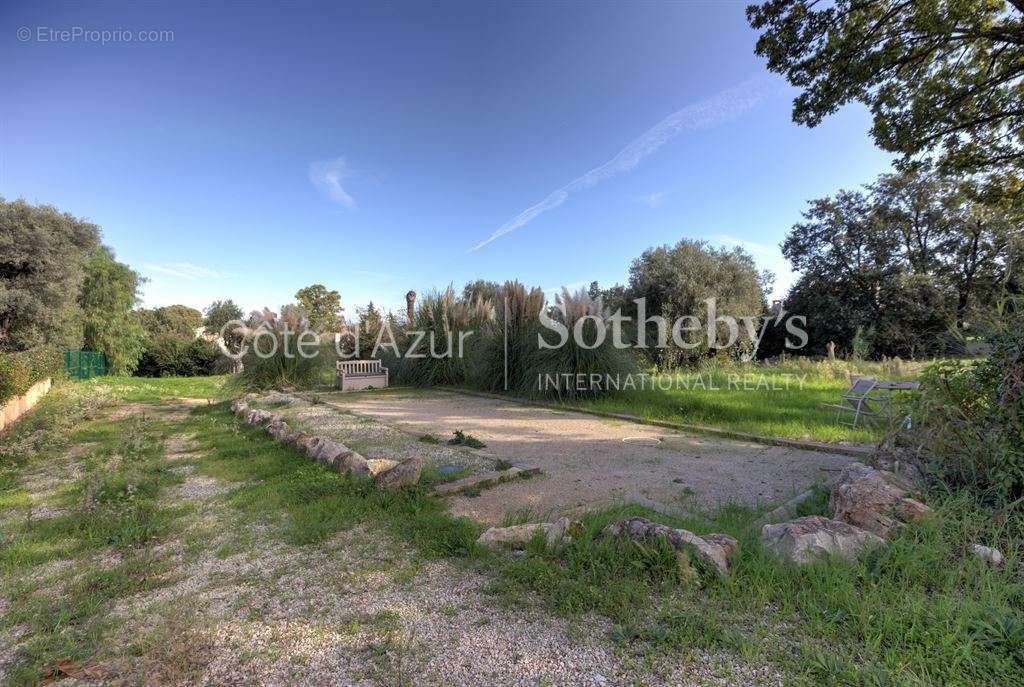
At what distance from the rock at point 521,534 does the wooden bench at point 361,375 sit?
795cm

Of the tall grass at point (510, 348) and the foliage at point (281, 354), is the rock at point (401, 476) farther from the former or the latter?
the foliage at point (281, 354)

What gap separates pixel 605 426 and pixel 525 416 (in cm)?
124

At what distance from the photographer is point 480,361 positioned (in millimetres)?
8516

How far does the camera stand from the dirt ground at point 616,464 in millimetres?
2887

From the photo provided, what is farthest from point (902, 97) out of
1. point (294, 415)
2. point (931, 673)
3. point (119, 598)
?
point (294, 415)

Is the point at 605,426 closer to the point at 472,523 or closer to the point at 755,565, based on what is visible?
the point at 472,523

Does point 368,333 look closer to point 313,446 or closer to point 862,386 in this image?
point 313,446

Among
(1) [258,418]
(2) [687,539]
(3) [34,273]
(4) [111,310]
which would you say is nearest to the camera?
(2) [687,539]

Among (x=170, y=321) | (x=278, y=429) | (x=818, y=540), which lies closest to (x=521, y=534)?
(x=818, y=540)

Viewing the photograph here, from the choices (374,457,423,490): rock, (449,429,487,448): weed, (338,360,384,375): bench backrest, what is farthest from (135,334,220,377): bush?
(374,457,423,490): rock

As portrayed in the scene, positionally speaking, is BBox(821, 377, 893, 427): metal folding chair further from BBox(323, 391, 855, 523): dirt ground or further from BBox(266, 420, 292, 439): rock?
BBox(266, 420, 292, 439): rock

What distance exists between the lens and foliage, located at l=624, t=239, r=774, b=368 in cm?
1542

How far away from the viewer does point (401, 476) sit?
2.98 m

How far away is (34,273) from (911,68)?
57.4ft
